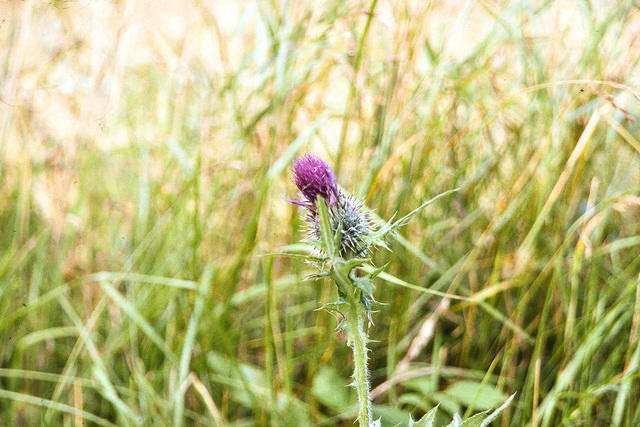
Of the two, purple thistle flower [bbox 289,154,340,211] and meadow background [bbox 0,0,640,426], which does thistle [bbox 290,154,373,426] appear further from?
meadow background [bbox 0,0,640,426]

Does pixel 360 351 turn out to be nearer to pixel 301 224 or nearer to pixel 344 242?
pixel 344 242

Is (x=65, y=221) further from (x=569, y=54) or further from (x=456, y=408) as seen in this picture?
(x=569, y=54)

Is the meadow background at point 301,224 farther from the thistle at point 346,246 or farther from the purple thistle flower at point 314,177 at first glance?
the purple thistle flower at point 314,177

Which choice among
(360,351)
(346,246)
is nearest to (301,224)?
(346,246)

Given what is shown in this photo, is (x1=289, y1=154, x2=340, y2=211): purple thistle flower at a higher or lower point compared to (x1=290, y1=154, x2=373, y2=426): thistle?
higher

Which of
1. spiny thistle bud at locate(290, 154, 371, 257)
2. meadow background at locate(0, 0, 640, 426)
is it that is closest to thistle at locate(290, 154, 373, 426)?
spiny thistle bud at locate(290, 154, 371, 257)

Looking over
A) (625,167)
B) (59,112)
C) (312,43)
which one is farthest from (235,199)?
(625,167)
